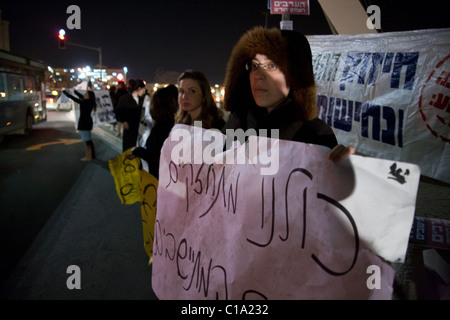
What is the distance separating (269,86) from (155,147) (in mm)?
1587

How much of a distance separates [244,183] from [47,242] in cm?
324

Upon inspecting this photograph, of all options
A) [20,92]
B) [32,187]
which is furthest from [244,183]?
[20,92]

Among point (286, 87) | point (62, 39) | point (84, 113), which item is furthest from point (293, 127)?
point (62, 39)

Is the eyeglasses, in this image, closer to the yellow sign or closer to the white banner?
the yellow sign

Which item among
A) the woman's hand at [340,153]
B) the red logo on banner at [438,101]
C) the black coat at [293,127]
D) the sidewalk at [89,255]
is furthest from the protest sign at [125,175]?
the red logo on banner at [438,101]

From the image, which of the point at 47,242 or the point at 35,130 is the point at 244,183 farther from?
the point at 35,130

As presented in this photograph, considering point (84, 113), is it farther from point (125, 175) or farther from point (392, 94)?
point (392, 94)

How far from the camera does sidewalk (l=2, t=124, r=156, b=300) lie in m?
2.72

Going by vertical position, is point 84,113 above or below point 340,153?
above

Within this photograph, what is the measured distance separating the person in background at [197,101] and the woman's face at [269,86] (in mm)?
1077

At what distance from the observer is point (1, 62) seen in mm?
10203

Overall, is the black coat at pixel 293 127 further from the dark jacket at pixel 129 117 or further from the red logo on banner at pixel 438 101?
the dark jacket at pixel 129 117

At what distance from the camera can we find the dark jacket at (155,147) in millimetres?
2691

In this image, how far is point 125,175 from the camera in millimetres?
2727
